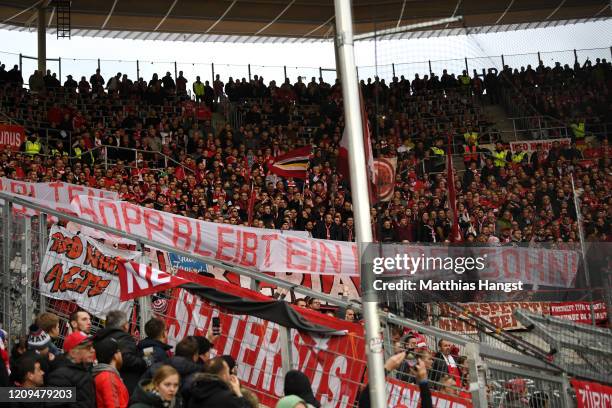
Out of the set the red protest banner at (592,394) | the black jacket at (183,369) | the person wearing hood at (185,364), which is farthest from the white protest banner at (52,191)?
the red protest banner at (592,394)

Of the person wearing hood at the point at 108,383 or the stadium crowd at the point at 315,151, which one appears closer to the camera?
the person wearing hood at the point at 108,383

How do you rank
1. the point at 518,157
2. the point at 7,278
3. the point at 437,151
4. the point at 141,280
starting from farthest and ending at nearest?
the point at 518,157 → the point at 437,151 → the point at 7,278 → the point at 141,280

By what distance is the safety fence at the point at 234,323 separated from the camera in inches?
333

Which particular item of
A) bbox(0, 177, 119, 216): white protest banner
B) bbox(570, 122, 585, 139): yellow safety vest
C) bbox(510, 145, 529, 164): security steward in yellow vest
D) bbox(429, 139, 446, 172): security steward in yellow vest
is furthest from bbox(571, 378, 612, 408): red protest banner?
bbox(510, 145, 529, 164): security steward in yellow vest

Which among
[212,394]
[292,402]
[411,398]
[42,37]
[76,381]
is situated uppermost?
[42,37]

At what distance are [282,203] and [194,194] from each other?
1814 millimetres

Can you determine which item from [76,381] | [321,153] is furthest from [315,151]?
[76,381]

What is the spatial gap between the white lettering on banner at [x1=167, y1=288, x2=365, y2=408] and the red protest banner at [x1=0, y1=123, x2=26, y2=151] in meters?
12.6

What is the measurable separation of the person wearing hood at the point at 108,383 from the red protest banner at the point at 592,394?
4.38m

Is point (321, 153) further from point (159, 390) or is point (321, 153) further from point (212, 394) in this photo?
→ point (212, 394)

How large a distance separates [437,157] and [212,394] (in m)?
17.5

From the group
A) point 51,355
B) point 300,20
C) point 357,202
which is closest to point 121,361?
point 51,355

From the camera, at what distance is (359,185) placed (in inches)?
267

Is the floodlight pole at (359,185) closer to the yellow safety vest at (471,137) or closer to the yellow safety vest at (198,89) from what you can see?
the yellow safety vest at (471,137)
